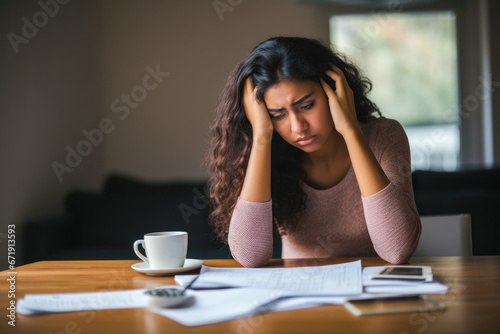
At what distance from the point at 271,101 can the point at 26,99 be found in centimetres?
187

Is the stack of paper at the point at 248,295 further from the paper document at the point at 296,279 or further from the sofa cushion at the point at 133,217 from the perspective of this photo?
the sofa cushion at the point at 133,217

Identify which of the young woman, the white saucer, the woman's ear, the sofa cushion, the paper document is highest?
the woman's ear

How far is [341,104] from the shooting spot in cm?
123

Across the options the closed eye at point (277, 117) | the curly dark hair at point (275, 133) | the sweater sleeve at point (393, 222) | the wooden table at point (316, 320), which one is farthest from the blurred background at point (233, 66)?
the wooden table at point (316, 320)

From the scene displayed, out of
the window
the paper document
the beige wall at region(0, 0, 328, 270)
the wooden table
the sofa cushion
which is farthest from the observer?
the window

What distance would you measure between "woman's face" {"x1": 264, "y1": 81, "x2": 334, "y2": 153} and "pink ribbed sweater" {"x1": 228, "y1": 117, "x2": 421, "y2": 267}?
167mm

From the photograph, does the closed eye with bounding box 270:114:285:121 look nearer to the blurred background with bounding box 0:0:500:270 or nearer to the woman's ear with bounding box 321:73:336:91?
the woman's ear with bounding box 321:73:336:91

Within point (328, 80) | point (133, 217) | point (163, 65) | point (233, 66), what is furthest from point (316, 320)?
point (163, 65)

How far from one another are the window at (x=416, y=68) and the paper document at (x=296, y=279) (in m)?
3.01

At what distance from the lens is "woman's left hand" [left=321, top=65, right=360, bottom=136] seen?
120 centimetres

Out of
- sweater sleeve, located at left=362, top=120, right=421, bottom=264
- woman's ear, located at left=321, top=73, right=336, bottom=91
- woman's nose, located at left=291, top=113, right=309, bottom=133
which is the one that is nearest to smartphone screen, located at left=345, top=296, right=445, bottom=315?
sweater sleeve, located at left=362, top=120, right=421, bottom=264

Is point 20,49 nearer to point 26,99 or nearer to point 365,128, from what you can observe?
point 26,99

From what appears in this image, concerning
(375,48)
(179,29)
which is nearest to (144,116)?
(179,29)

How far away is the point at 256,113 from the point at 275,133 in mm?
187
